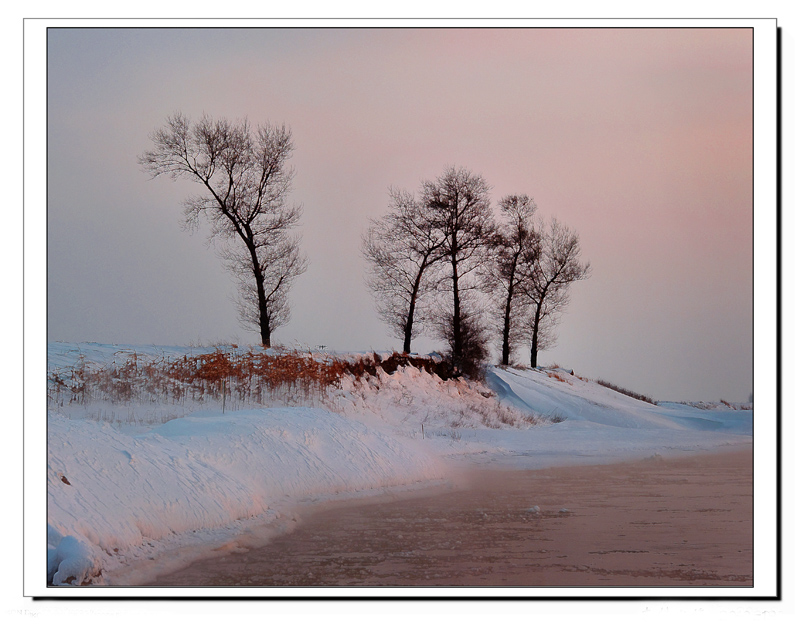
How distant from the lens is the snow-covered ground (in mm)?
6639

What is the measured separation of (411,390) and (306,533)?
1194cm

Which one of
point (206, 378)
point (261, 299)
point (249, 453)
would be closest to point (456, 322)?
point (261, 299)

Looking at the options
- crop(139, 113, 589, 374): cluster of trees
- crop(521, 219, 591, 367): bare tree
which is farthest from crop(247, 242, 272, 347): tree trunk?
crop(521, 219, 591, 367): bare tree

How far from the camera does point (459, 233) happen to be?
81.4 ft

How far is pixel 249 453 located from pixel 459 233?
53.2 feet

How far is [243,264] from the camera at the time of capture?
67.9ft

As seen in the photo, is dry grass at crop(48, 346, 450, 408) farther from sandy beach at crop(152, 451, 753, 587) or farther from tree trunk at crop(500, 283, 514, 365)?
tree trunk at crop(500, 283, 514, 365)

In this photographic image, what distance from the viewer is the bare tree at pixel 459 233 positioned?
23.6 m

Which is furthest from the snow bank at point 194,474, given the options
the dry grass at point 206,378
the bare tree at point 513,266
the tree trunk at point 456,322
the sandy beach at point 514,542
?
the bare tree at point 513,266

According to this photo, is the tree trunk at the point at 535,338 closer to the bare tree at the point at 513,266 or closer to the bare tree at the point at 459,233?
the bare tree at the point at 513,266

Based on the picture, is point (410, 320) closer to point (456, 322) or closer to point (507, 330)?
point (456, 322)
